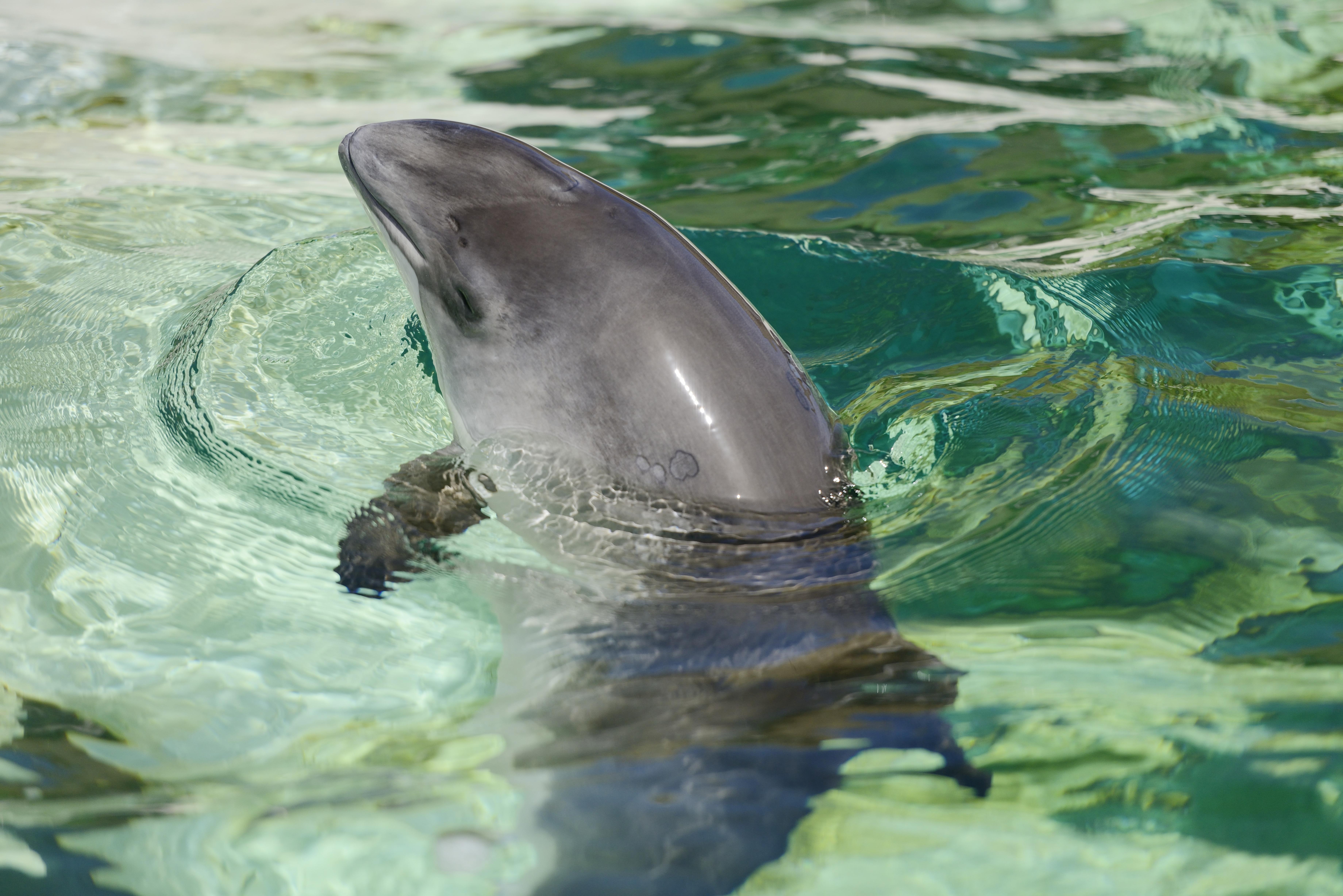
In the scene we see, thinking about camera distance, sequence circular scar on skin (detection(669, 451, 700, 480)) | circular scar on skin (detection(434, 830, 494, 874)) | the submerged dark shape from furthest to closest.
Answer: circular scar on skin (detection(669, 451, 700, 480)) → the submerged dark shape → circular scar on skin (detection(434, 830, 494, 874))

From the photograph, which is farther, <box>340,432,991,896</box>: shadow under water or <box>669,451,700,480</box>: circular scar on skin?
<box>669,451,700,480</box>: circular scar on skin

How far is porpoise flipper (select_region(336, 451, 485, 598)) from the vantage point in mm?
3131

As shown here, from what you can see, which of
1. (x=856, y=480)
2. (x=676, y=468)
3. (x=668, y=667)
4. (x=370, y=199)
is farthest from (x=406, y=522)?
(x=856, y=480)

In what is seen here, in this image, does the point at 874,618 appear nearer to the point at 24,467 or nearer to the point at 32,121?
the point at 24,467

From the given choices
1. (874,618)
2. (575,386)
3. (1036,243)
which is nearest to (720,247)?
(1036,243)

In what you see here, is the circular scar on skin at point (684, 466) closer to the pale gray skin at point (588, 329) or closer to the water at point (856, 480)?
the pale gray skin at point (588, 329)

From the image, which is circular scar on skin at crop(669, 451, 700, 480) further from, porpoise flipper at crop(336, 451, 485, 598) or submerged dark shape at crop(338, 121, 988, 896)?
porpoise flipper at crop(336, 451, 485, 598)

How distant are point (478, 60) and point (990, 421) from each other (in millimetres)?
6765

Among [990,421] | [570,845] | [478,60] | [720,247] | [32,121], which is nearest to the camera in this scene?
[570,845]

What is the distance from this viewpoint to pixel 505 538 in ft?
10.8

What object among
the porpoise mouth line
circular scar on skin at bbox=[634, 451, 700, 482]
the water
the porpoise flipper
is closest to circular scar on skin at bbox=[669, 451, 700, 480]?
circular scar on skin at bbox=[634, 451, 700, 482]

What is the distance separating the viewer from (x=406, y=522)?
10.7ft

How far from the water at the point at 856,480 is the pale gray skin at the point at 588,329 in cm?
36

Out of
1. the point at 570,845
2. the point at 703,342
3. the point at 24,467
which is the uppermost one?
the point at 703,342
